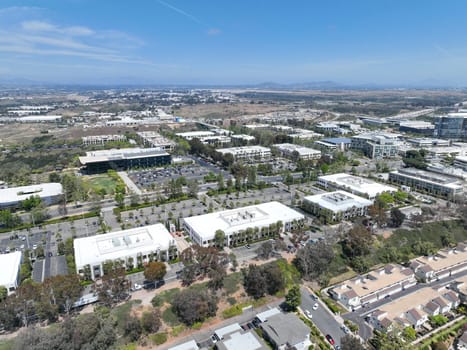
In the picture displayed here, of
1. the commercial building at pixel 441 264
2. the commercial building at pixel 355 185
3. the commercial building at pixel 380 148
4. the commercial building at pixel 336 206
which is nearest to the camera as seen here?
the commercial building at pixel 441 264

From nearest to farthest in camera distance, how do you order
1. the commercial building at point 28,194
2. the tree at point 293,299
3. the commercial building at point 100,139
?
1. the tree at point 293,299
2. the commercial building at point 28,194
3. the commercial building at point 100,139

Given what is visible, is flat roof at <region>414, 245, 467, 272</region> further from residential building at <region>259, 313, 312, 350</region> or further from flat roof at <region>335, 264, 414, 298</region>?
residential building at <region>259, 313, 312, 350</region>

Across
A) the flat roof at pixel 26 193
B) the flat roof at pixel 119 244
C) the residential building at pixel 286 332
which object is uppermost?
the flat roof at pixel 119 244

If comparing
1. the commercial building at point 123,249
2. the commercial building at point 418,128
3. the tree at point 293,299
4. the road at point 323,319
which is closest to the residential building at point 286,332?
the tree at point 293,299

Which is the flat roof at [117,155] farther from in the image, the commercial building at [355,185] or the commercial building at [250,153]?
the commercial building at [355,185]

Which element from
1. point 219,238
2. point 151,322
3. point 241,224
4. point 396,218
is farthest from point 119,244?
point 396,218

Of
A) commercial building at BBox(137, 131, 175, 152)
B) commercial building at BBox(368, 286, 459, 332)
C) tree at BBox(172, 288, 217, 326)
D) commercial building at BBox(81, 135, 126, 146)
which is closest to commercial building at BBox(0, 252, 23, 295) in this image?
tree at BBox(172, 288, 217, 326)

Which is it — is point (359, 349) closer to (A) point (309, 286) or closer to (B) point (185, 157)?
(A) point (309, 286)
